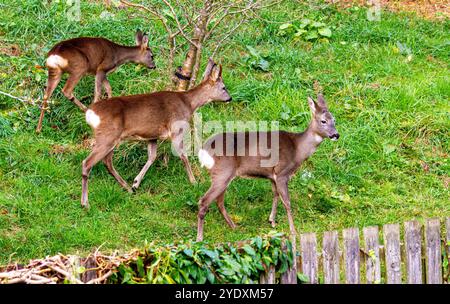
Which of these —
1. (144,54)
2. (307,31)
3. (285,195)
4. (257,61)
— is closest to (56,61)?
(144,54)

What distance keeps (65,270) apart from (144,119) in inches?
174

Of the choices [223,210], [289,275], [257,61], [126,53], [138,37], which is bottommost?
[289,275]

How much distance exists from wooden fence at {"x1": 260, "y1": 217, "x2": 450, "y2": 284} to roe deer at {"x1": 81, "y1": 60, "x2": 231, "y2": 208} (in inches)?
141

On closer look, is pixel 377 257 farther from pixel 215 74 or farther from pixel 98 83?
pixel 98 83

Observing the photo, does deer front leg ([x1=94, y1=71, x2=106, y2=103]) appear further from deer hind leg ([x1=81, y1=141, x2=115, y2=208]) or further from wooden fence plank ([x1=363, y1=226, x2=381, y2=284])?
wooden fence plank ([x1=363, y1=226, x2=381, y2=284])

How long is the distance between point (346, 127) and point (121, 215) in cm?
304

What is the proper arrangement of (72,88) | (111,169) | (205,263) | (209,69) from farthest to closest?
(72,88)
(209,69)
(111,169)
(205,263)

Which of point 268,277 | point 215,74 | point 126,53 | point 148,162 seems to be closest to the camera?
point 268,277

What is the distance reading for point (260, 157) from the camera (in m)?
9.75

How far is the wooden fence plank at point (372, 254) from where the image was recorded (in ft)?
22.3

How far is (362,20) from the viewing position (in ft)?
44.9

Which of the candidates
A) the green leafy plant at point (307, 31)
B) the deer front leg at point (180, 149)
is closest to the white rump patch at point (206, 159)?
the deer front leg at point (180, 149)

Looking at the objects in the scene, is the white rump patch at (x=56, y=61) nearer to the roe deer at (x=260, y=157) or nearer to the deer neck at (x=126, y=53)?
the deer neck at (x=126, y=53)
